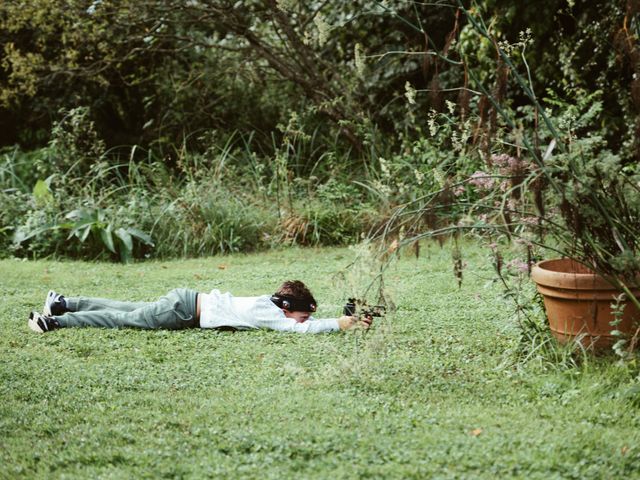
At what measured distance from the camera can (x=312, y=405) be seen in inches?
150

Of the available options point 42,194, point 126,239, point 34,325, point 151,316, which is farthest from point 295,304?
point 42,194

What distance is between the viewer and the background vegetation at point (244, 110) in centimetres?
925

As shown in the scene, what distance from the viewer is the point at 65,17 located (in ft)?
37.7

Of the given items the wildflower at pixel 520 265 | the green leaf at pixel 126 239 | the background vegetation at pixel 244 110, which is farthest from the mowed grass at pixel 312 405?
the background vegetation at pixel 244 110

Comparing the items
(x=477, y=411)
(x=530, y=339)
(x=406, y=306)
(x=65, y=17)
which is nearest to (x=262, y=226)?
(x=406, y=306)

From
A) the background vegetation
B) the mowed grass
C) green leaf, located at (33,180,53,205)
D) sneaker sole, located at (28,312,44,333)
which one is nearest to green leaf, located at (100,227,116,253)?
the background vegetation

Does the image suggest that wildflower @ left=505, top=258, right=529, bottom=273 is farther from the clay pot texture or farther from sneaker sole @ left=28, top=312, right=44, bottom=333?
sneaker sole @ left=28, top=312, right=44, bottom=333

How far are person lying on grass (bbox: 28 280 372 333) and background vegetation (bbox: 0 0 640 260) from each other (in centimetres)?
295

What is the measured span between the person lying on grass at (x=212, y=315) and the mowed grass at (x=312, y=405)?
12 centimetres

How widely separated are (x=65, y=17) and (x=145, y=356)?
817 centimetres

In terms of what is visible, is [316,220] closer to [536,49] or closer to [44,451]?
[536,49]

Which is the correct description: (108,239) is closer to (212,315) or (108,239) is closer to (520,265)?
(212,315)

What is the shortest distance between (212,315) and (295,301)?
1.96 feet

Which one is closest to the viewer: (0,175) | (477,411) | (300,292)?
(477,411)
